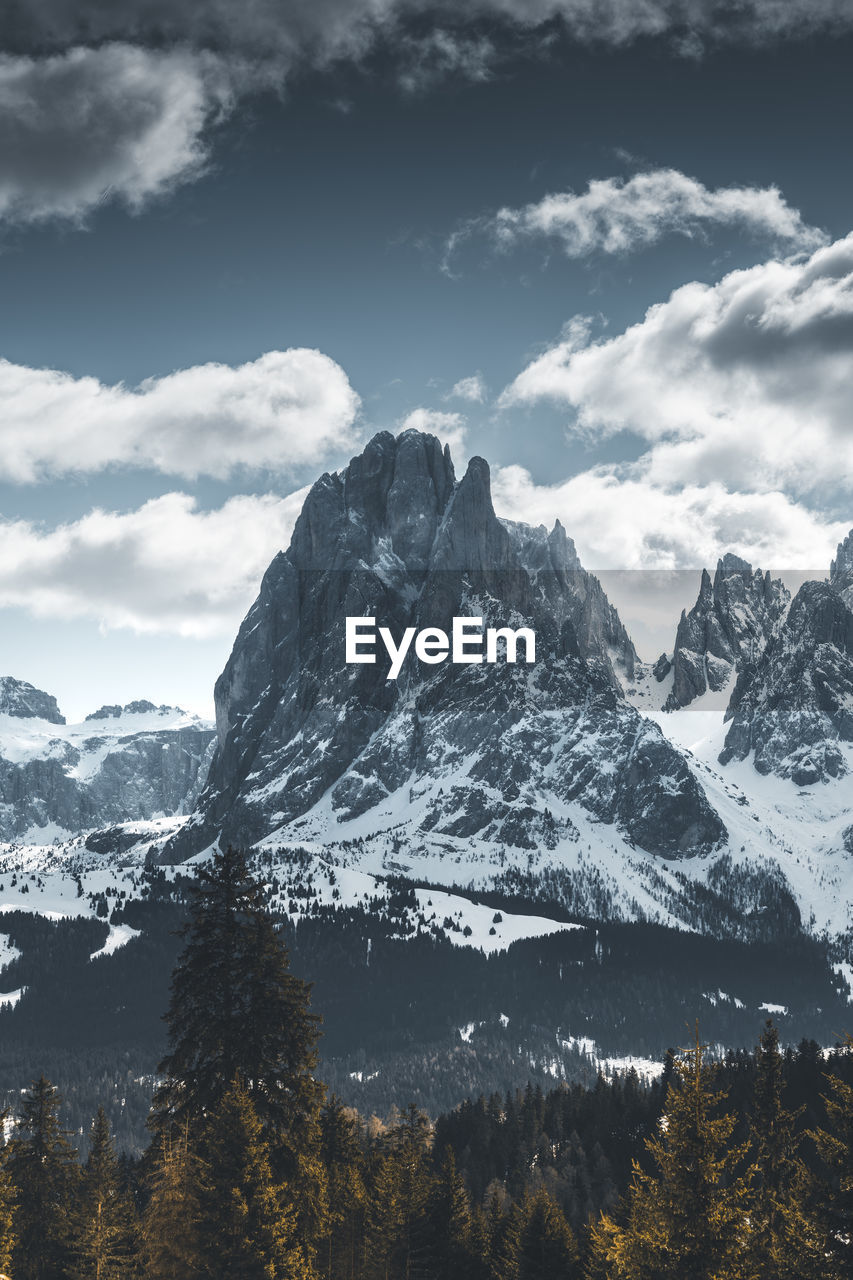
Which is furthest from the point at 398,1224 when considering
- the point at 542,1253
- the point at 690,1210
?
the point at 690,1210

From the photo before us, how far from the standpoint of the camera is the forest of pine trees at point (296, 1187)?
Result: 2689 centimetres

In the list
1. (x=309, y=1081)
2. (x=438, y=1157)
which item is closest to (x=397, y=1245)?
(x=309, y=1081)

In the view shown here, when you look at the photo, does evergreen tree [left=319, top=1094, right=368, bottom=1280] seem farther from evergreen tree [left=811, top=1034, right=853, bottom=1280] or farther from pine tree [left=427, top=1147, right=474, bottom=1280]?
evergreen tree [left=811, top=1034, right=853, bottom=1280]

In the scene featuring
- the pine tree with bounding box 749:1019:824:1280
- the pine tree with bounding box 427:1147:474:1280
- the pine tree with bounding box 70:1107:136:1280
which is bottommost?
the pine tree with bounding box 427:1147:474:1280

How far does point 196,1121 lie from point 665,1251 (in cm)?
1526

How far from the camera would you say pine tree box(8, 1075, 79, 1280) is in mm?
47156

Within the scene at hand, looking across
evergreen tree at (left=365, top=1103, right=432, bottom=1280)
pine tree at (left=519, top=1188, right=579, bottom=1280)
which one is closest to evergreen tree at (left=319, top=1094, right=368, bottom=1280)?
evergreen tree at (left=365, top=1103, right=432, bottom=1280)

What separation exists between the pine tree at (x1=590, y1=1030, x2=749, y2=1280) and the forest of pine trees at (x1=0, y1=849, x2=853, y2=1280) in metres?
0.05

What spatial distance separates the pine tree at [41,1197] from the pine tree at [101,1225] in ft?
3.52

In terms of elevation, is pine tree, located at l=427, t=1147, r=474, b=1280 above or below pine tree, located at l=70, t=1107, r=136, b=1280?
below

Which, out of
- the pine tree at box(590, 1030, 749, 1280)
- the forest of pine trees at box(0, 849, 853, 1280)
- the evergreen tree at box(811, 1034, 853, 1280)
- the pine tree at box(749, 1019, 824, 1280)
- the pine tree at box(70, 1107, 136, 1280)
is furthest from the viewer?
the pine tree at box(70, 1107, 136, 1280)

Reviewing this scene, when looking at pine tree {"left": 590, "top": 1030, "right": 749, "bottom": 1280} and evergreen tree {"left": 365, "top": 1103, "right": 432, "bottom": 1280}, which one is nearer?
pine tree {"left": 590, "top": 1030, "right": 749, "bottom": 1280}

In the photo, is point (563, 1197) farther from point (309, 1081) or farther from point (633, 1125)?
point (309, 1081)

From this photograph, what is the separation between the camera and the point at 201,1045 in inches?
1352
